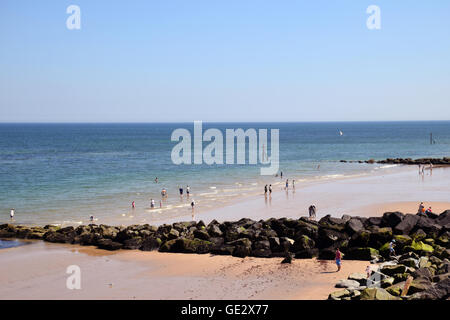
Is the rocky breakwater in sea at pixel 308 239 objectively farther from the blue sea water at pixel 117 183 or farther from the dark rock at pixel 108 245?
the blue sea water at pixel 117 183

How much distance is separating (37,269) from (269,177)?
37899 millimetres

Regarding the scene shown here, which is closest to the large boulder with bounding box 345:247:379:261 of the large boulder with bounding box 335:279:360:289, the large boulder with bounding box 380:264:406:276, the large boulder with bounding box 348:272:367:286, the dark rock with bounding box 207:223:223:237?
the large boulder with bounding box 348:272:367:286

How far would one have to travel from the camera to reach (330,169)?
6669cm

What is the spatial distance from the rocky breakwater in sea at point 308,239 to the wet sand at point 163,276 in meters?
0.65

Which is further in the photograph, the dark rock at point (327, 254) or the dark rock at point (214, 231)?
the dark rock at point (214, 231)

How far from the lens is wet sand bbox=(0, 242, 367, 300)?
17359mm

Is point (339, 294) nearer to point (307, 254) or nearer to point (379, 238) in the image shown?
point (307, 254)

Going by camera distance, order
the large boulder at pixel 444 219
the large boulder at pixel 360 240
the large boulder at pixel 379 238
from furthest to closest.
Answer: the large boulder at pixel 444 219
the large boulder at pixel 360 240
the large boulder at pixel 379 238

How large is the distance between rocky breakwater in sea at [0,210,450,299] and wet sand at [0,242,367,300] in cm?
65

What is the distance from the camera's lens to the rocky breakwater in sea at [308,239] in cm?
1820

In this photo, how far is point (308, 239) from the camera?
2269 cm

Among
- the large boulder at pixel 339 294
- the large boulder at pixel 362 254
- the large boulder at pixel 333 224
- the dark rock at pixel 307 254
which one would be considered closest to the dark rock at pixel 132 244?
the dark rock at pixel 307 254
